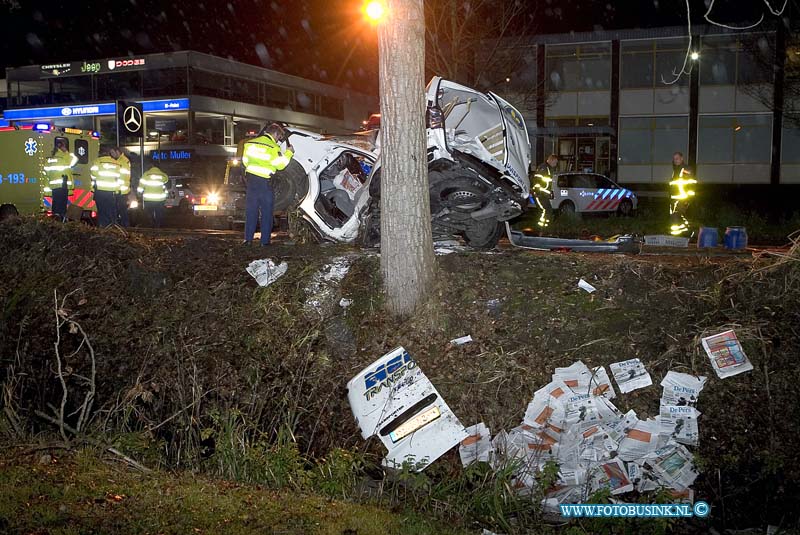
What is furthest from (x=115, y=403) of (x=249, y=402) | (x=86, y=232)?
(x=86, y=232)

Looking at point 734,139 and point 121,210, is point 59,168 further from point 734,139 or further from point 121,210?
point 734,139

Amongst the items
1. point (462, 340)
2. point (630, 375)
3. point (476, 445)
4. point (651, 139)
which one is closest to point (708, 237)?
point (630, 375)

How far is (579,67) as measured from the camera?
31.2 m

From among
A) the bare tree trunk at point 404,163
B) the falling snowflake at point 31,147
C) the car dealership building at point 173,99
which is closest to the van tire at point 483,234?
the bare tree trunk at point 404,163

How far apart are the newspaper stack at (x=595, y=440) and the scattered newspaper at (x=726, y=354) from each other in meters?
0.18

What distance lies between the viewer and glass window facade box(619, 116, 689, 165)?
30.8m

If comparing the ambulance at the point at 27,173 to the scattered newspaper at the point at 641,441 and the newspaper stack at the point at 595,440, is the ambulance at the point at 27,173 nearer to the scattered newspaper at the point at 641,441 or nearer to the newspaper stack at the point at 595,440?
the newspaper stack at the point at 595,440

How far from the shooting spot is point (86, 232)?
880cm

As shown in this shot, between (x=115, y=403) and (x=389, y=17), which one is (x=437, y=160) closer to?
(x=389, y=17)

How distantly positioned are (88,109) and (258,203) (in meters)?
40.9

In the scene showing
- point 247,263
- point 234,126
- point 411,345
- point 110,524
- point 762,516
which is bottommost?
point 762,516

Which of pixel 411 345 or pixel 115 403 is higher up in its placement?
pixel 411 345

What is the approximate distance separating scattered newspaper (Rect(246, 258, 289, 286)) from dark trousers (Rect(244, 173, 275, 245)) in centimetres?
127

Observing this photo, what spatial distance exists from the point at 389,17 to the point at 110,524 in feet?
14.3
